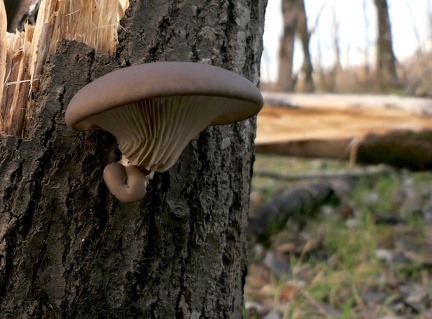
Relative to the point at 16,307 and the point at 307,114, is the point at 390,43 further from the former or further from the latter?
the point at 16,307

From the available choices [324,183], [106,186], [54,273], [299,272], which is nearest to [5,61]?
[106,186]

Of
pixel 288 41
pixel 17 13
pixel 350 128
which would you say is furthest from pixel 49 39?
pixel 288 41

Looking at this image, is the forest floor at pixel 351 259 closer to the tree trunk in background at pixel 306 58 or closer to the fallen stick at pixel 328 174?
the fallen stick at pixel 328 174

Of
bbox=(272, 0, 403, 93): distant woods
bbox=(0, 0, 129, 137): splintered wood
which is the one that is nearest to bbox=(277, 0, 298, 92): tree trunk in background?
bbox=(272, 0, 403, 93): distant woods

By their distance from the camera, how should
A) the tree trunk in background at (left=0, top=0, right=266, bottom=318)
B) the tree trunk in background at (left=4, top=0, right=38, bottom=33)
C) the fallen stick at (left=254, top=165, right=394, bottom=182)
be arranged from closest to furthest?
the tree trunk in background at (left=0, top=0, right=266, bottom=318)
the tree trunk in background at (left=4, top=0, right=38, bottom=33)
the fallen stick at (left=254, top=165, right=394, bottom=182)

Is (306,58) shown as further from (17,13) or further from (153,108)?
(153,108)

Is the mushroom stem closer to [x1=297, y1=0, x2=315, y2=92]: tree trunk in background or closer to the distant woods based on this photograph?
the distant woods
